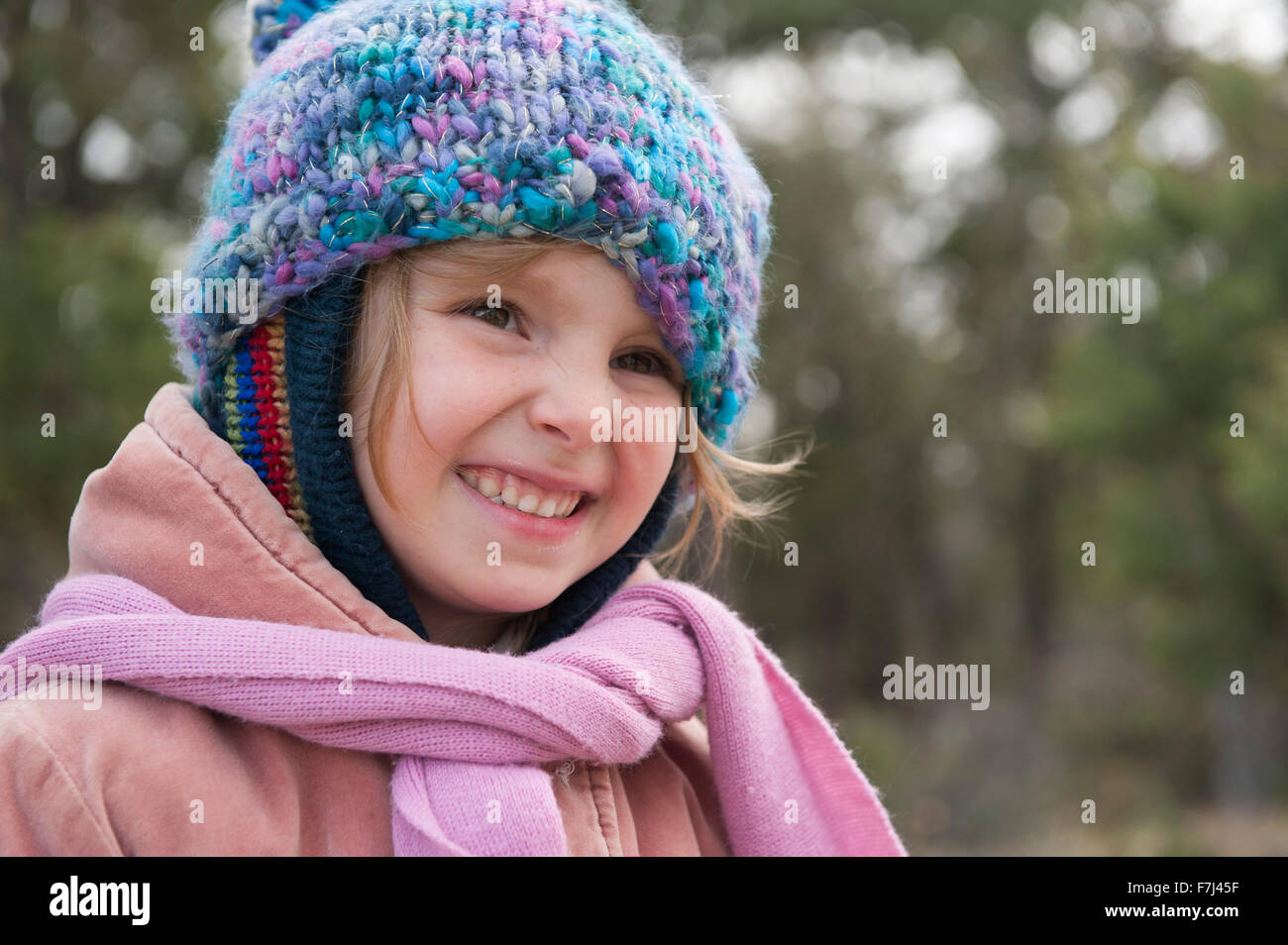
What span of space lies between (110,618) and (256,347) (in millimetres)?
428

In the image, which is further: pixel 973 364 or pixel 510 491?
pixel 973 364

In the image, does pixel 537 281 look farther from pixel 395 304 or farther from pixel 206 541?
pixel 206 541

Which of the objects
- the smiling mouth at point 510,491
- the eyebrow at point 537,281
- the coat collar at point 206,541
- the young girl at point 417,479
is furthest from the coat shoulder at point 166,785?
the eyebrow at point 537,281

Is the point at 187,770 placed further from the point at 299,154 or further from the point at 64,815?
the point at 299,154

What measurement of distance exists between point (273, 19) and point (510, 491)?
103 centimetres

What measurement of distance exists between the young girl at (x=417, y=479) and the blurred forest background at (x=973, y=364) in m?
4.30

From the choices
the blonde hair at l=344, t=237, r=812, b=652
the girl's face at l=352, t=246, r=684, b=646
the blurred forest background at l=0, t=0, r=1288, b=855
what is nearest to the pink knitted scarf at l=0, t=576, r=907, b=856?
the girl's face at l=352, t=246, r=684, b=646

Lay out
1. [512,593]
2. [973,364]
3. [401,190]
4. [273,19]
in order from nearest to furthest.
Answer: [401,190] < [512,593] < [273,19] < [973,364]

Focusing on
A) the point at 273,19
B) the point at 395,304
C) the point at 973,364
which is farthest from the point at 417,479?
the point at 973,364

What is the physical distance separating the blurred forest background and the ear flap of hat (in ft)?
13.7

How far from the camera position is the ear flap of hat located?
79.9 inches

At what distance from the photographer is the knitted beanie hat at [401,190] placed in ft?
5.11

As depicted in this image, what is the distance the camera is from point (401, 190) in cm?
154

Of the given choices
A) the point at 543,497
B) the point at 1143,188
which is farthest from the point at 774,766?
the point at 1143,188
